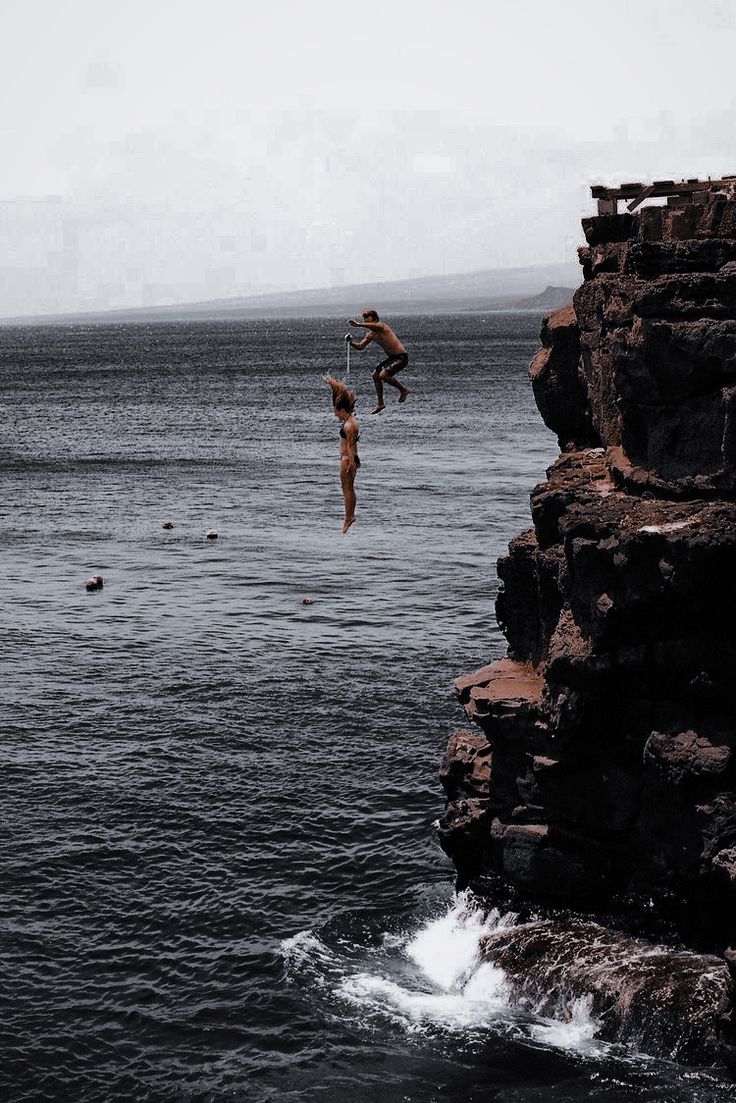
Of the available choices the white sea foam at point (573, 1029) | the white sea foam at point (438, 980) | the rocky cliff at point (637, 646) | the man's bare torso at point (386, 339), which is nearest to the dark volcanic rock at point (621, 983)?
the white sea foam at point (573, 1029)

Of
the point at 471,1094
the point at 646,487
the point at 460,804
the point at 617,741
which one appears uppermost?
the point at 646,487

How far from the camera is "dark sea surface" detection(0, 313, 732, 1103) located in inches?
1145

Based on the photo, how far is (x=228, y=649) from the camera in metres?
55.2

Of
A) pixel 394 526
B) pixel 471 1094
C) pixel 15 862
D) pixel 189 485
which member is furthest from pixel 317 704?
pixel 189 485

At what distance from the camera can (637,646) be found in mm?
30562

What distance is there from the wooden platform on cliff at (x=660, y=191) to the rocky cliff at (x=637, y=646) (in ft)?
1.59

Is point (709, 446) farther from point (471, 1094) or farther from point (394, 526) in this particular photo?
point (394, 526)

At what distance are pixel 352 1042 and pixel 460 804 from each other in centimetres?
741

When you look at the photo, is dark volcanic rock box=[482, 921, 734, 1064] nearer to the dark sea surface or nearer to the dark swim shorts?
the dark sea surface

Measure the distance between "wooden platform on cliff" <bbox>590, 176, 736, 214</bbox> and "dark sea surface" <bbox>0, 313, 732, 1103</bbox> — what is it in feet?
57.4

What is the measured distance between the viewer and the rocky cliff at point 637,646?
29.6 meters

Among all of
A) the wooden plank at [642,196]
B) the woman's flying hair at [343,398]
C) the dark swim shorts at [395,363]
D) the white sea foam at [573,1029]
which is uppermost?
the wooden plank at [642,196]

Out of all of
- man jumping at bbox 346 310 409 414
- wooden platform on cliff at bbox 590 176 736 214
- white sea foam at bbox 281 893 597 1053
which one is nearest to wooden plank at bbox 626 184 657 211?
wooden platform on cliff at bbox 590 176 736 214

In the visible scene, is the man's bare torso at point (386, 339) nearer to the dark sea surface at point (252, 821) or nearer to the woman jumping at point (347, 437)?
the woman jumping at point (347, 437)
